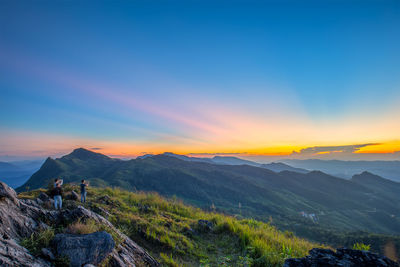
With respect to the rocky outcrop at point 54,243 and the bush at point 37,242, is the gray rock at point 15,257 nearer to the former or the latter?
the rocky outcrop at point 54,243

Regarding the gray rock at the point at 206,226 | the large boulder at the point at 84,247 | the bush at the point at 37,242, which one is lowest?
the gray rock at the point at 206,226

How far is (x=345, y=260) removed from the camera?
451cm

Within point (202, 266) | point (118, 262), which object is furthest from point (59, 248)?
point (202, 266)

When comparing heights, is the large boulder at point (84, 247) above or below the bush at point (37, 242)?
below

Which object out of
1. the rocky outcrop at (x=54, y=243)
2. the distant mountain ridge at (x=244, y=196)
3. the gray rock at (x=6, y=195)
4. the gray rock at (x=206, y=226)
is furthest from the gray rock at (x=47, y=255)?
the distant mountain ridge at (x=244, y=196)

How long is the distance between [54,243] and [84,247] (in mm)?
790

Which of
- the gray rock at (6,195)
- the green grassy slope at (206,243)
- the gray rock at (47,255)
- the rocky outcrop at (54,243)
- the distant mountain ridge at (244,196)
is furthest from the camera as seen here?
the distant mountain ridge at (244,196)

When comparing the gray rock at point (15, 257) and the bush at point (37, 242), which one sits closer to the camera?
the gray rock at point (15, 257)

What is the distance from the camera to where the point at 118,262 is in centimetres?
453

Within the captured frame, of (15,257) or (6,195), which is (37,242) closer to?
(15,257)

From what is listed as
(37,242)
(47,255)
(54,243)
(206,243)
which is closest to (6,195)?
(37,242)

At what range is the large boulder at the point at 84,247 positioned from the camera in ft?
13.1

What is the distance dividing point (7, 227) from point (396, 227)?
20229 centimetres

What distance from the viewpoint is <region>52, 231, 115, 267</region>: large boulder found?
3.99 metres
